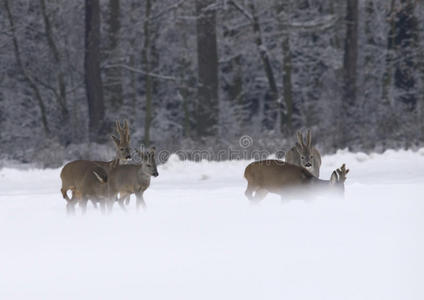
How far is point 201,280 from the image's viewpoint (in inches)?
229

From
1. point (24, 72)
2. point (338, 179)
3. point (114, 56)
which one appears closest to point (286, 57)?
point (114, 56)

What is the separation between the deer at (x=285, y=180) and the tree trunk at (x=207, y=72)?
42.1 ft

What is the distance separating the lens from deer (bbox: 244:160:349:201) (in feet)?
32.0

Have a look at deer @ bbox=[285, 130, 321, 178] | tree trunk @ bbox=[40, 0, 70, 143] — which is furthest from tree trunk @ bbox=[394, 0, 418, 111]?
deer @ bbox=[285, 130, 321, 178]

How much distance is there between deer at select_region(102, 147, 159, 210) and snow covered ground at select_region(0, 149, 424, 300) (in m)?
0.31

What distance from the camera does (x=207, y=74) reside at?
23.4 metres

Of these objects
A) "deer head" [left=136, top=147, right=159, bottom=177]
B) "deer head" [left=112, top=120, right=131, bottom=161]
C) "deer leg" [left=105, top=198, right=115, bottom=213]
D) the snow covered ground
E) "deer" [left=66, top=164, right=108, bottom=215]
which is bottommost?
the snow covered ground

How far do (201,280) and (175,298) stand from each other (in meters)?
0.46

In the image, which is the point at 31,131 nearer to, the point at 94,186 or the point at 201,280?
the point at 94,186

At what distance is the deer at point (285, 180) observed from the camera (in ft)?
32.0

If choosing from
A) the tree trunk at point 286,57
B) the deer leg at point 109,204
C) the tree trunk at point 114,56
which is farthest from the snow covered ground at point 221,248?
the tree trunk at point 114,56

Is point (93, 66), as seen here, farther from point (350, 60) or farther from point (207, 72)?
point (350, 60)

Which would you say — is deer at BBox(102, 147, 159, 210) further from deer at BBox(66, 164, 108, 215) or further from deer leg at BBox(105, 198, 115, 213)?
deer at BBox(66, 164, 108, 215)

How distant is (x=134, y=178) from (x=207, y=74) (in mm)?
13691
